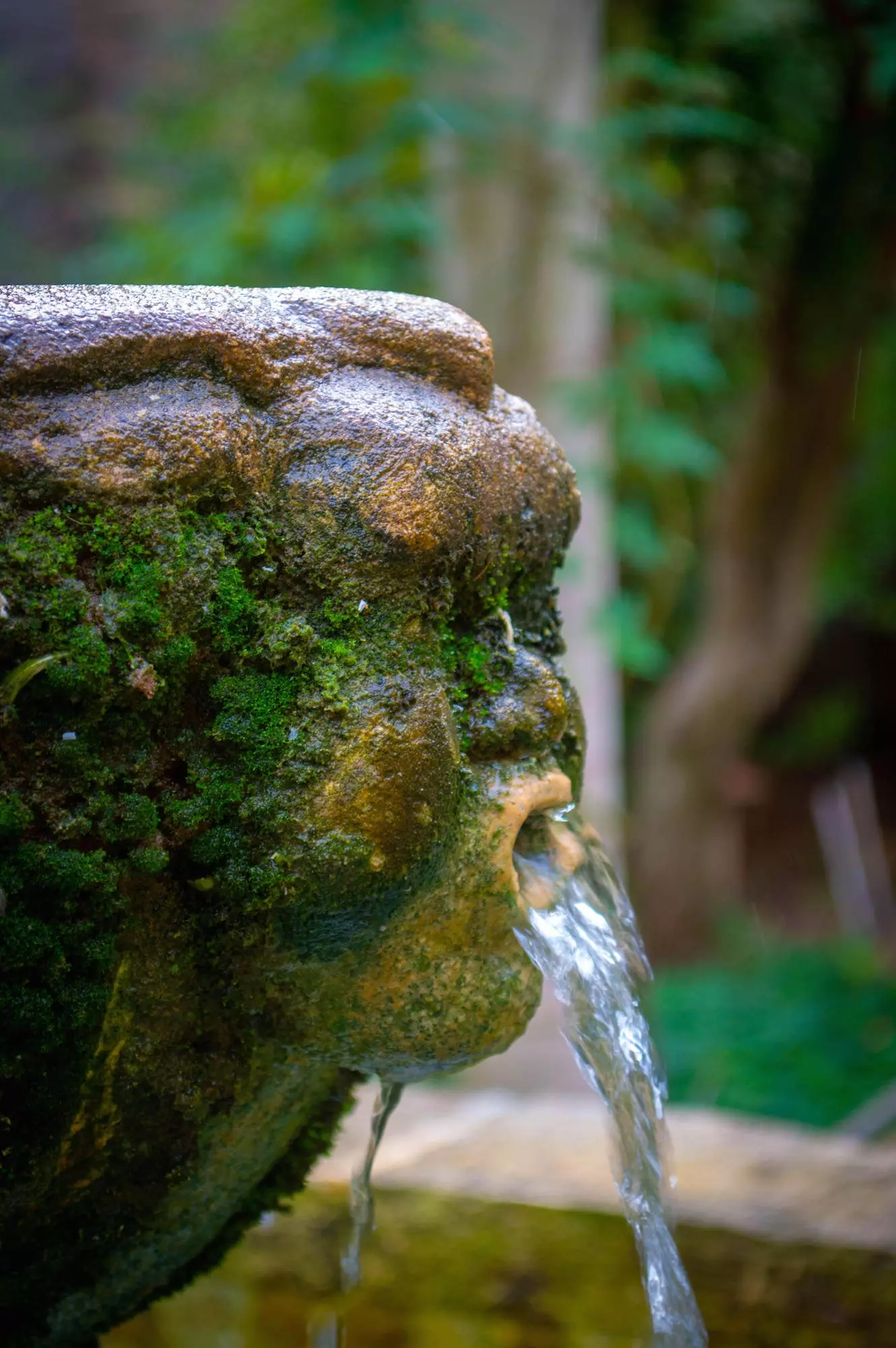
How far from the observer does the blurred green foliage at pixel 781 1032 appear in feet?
13.6

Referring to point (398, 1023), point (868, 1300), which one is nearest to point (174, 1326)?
point (868, 1300)

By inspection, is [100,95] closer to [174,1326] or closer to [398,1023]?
[174,1326]

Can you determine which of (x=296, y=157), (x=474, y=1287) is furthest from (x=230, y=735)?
(x=296, y=157)

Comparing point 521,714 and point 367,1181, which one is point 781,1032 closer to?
point 367,1181

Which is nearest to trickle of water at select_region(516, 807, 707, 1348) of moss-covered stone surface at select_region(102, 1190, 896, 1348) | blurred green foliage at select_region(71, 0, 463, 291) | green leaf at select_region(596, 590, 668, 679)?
moss-covered stone surface at select_region(102, 1190, 896, 1348)

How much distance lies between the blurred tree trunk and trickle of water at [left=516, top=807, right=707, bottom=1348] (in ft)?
13.6

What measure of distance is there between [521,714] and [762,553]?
463 cm

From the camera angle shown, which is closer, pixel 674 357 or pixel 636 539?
pixel 674 357

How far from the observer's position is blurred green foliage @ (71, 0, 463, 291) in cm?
362

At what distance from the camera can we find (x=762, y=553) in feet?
18.2

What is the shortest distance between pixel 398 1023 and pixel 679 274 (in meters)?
3.67

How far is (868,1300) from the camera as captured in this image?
200 centimetres

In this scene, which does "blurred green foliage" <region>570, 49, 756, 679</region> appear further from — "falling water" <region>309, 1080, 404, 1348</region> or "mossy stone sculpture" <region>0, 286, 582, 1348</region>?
"mossy stone sculpture" <region>0, 286, 582, 1348</region>

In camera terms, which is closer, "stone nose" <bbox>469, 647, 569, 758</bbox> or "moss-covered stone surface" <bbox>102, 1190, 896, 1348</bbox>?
"stone nose" <bbox>469, 647, 569, 758</bbox>
